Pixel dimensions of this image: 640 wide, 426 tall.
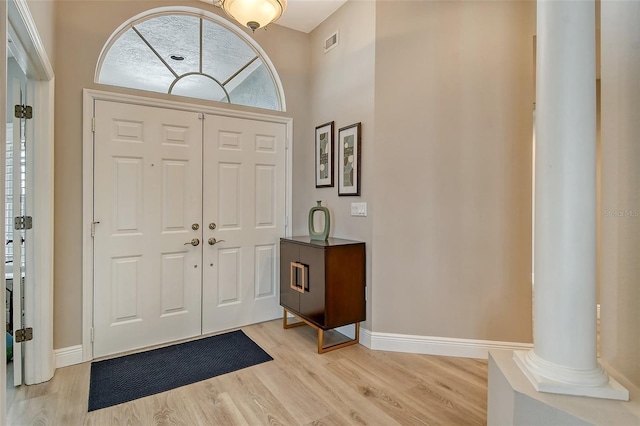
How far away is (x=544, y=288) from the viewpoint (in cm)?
142

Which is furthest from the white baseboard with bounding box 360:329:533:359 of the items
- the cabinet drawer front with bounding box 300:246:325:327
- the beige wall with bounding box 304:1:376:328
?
the cabinet drawer front with bounding box 300:246:325:327

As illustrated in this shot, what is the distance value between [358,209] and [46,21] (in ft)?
8.25

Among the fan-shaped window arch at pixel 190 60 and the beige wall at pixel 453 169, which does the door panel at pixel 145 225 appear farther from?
the beige wall at pixel 453 169

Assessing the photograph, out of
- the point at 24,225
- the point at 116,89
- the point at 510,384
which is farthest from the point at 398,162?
the point at 24,225

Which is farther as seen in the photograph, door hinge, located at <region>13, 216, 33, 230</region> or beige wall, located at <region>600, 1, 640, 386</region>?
door hinge, located at <region>13, 216, 33, 230</region>

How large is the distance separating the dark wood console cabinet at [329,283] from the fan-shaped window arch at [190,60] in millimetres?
1591

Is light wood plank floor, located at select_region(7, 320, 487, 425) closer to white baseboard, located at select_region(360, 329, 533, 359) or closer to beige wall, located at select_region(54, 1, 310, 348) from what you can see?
white baseboard, located at select_region(360, 329, 533, 359)

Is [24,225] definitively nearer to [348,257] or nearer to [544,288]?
[348,257]

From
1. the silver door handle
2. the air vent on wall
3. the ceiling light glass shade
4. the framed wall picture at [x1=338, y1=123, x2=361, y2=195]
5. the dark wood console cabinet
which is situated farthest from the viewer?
the air vent on wall

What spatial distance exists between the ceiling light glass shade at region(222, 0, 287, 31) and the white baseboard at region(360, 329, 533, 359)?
2459 millimetres

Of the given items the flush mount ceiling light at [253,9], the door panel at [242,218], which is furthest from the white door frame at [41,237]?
the flush mount ceiling light at [253,9]

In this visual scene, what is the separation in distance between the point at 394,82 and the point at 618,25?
1.45m

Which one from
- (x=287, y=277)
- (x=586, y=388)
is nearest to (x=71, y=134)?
(x=287, y=277)

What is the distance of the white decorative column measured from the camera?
4.43ft
